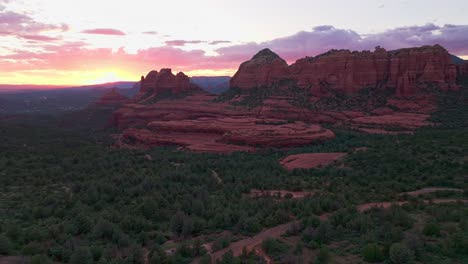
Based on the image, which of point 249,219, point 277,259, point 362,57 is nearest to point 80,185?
point 249,219

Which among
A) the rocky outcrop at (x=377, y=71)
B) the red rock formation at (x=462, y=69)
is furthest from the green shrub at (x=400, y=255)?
the red rock formation at (x=462, y=69)

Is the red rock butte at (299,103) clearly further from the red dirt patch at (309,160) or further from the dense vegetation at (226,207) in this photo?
→ the dense vegetation at (226,207)

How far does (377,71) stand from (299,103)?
1576 cm

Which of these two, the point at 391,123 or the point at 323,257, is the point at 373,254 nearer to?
the point at 323,257

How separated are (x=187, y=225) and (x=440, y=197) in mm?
13504

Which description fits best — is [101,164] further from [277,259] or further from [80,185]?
[277,259]

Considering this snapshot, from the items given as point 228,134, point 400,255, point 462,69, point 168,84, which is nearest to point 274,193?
point 400,255

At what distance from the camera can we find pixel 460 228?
1341 centimetres

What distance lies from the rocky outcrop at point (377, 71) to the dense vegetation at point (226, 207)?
2886 cm

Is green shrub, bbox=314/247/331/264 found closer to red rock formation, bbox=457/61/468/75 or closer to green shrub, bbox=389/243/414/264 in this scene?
green shrub, bbox=389/243/414/264

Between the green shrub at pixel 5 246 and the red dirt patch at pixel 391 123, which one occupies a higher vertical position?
the green shrub at pixel 5 246

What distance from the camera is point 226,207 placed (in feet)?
68.2

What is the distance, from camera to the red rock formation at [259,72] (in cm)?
7700

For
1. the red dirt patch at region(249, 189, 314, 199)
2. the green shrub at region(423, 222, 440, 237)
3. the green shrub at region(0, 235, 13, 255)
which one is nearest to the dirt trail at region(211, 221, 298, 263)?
the green shrub at region(423, 222, 440, 237)
